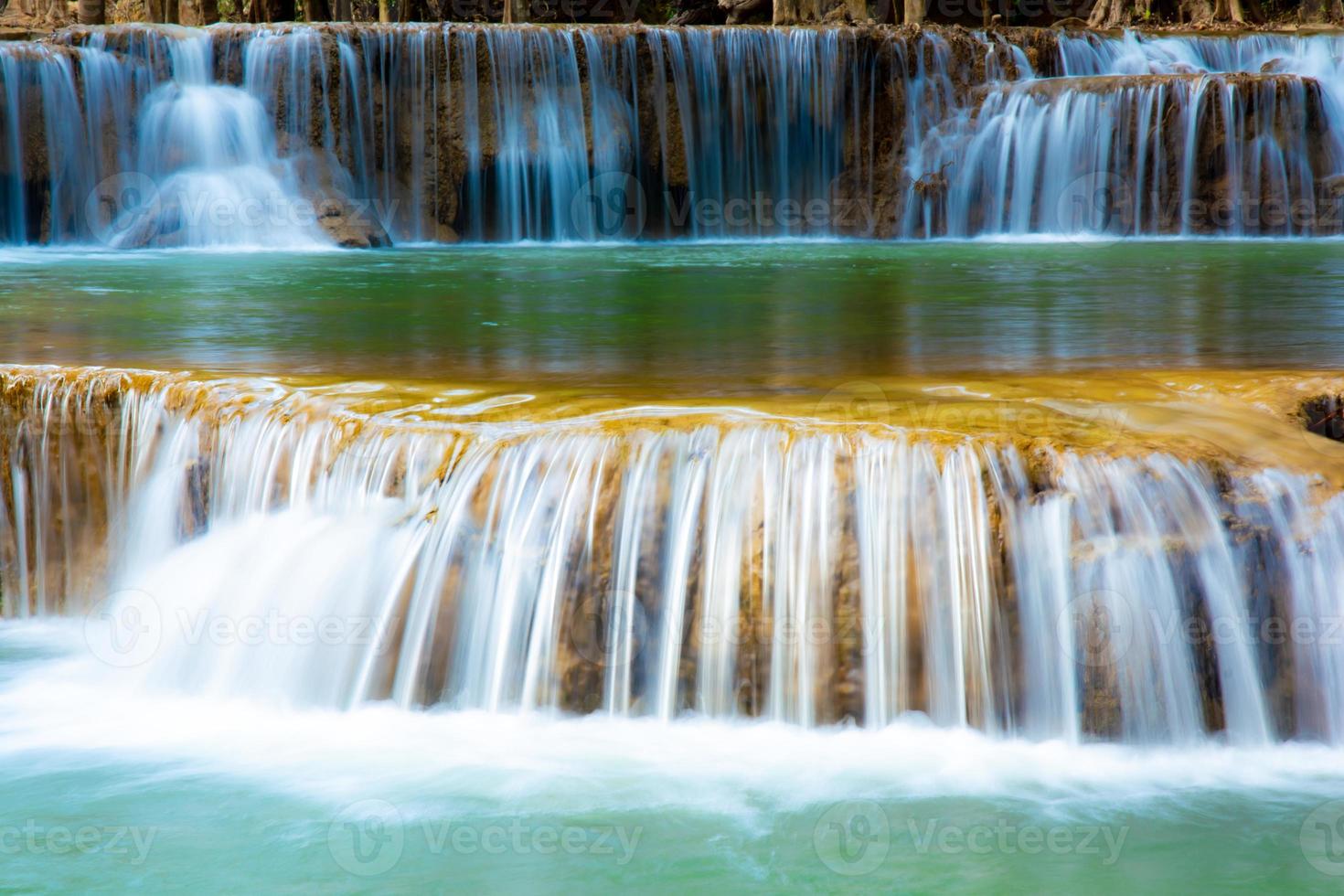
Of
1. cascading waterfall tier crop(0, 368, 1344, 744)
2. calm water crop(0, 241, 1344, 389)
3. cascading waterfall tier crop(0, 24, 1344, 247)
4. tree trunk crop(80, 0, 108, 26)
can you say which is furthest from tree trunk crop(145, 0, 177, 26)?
cascading waterfall tier crop(0, 368, 1344, 744)

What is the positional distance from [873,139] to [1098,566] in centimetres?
1440

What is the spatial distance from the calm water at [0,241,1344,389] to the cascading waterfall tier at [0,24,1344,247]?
2.29 meters

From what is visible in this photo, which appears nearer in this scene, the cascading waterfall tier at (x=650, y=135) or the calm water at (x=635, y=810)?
the calm water at (x=635, y=810)

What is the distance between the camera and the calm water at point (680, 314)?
6.54 m

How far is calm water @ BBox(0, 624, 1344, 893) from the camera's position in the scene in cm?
385

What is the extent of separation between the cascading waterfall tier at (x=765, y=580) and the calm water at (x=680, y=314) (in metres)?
1.13

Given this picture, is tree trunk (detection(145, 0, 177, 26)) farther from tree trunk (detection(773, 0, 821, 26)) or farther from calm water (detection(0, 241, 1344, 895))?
calm water (detection(0, 241, 1344, 895))

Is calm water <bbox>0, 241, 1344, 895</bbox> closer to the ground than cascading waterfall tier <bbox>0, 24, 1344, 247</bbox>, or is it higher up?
closer to the ground

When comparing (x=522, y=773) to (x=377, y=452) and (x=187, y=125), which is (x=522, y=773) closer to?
(x=377, y=452)

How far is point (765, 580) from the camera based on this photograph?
4621mm

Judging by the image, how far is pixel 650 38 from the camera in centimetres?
1766

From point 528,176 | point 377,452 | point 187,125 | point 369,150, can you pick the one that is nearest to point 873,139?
point 528,176

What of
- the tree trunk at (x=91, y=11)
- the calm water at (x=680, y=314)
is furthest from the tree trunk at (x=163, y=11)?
the calm water at (x=680, y=314)

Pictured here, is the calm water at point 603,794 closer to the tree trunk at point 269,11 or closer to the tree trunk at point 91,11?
the tree trunk at point 91,11
